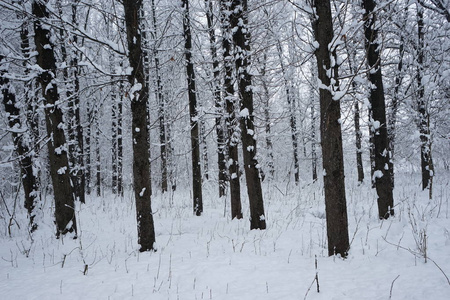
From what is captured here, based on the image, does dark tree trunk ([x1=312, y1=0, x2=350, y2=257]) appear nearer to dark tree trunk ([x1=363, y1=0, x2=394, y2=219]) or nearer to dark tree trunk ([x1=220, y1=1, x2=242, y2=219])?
dark tree trunk ([x1=363, y1=0, x2=394, y2=219])

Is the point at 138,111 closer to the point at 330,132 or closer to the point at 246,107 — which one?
the point at 246,107

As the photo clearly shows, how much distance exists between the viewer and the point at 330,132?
157 inches

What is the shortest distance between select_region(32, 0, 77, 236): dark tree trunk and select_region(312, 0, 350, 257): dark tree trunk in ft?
20.3

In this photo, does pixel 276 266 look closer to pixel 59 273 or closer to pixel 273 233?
pixel 273 233

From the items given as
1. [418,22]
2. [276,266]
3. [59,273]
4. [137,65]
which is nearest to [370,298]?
[276,266]

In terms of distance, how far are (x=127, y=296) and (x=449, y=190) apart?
11310 mm

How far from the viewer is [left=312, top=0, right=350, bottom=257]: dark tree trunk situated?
396 centimetres

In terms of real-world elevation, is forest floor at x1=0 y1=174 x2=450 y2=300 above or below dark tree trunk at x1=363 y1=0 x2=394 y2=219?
below

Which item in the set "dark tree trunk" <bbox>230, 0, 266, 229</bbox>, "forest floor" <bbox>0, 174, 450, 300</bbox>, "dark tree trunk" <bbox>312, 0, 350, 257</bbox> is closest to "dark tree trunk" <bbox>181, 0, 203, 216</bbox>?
"forest floor" <bbox>0, 174, 450, 300</bbox>

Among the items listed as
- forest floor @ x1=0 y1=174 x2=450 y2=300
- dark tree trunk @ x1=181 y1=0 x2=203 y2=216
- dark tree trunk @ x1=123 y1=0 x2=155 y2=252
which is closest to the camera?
forest floor @ x1=0 y1=174 x2=450 y2=300

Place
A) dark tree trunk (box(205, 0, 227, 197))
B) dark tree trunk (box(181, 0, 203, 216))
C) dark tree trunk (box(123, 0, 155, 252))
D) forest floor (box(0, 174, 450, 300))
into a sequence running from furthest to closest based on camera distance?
dark tree trunk (box(181, 0, 203, 216))
dark tree trunk (box(205, 0, 227, 197))
dark tree trunk (box(123, 0, 155, 252))
forest floor (box(0, 174, 450, 300))

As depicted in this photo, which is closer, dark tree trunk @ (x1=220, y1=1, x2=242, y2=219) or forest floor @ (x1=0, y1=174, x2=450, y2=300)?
forest floor @ (x1=0, y1=174, x2=450, y2=300)

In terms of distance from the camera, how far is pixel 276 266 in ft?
12.9

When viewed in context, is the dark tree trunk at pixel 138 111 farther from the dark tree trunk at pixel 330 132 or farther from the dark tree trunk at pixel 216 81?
the dark tree trunk at pixel 216 81
